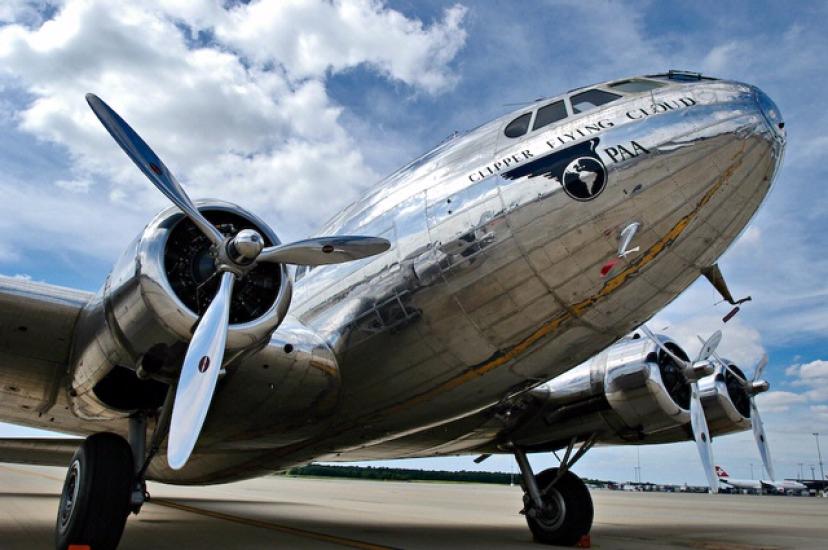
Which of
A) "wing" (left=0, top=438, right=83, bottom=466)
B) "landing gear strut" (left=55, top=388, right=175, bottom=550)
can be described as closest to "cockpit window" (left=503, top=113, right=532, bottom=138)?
"landing gear strut" (left=55, top=388, right=175, bottom=550)

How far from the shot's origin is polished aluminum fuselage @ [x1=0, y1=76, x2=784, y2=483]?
5.65 meters

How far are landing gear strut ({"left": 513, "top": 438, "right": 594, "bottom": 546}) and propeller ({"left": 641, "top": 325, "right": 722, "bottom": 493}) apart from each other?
1.45 meters

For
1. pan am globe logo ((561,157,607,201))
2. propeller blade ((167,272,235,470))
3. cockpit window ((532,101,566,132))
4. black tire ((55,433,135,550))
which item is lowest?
black tire ((55,433,135,550))

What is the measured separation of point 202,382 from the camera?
17.5 ft

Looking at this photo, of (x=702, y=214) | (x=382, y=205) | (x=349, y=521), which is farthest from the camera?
(x=349, y=521)

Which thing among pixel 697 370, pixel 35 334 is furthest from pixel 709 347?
pixel 35 334

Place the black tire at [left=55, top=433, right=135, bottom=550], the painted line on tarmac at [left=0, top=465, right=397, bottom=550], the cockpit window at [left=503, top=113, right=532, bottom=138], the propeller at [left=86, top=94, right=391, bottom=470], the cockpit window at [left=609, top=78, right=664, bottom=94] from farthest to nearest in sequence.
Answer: the painted line on tarmac at [left=0, top=465, right=397, bottom=550]
the cockpit window at [left=503, top=113, right=532, bottom=138]
the cockpit window at [left=609, top=78, right=664, bottom=94]
the black tire at [left=55, top=433, right=135, bottom=550]
the propeller at [left=86, top=94, right=391, bottom=470]

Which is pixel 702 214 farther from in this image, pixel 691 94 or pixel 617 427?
pixel 617 427

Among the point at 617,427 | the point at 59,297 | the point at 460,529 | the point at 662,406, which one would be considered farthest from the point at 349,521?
the point at 59,297

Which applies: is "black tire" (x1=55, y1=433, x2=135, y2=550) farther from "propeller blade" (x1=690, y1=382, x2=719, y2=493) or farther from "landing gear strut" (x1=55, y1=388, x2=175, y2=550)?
"propeller blade" (x1=690, y1=382, x2=719, y2=493)

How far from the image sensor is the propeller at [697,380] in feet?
30.3

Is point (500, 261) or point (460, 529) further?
point (460, 529)

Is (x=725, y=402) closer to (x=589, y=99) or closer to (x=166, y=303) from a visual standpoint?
(x=589, y=99)

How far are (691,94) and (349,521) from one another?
967cm
